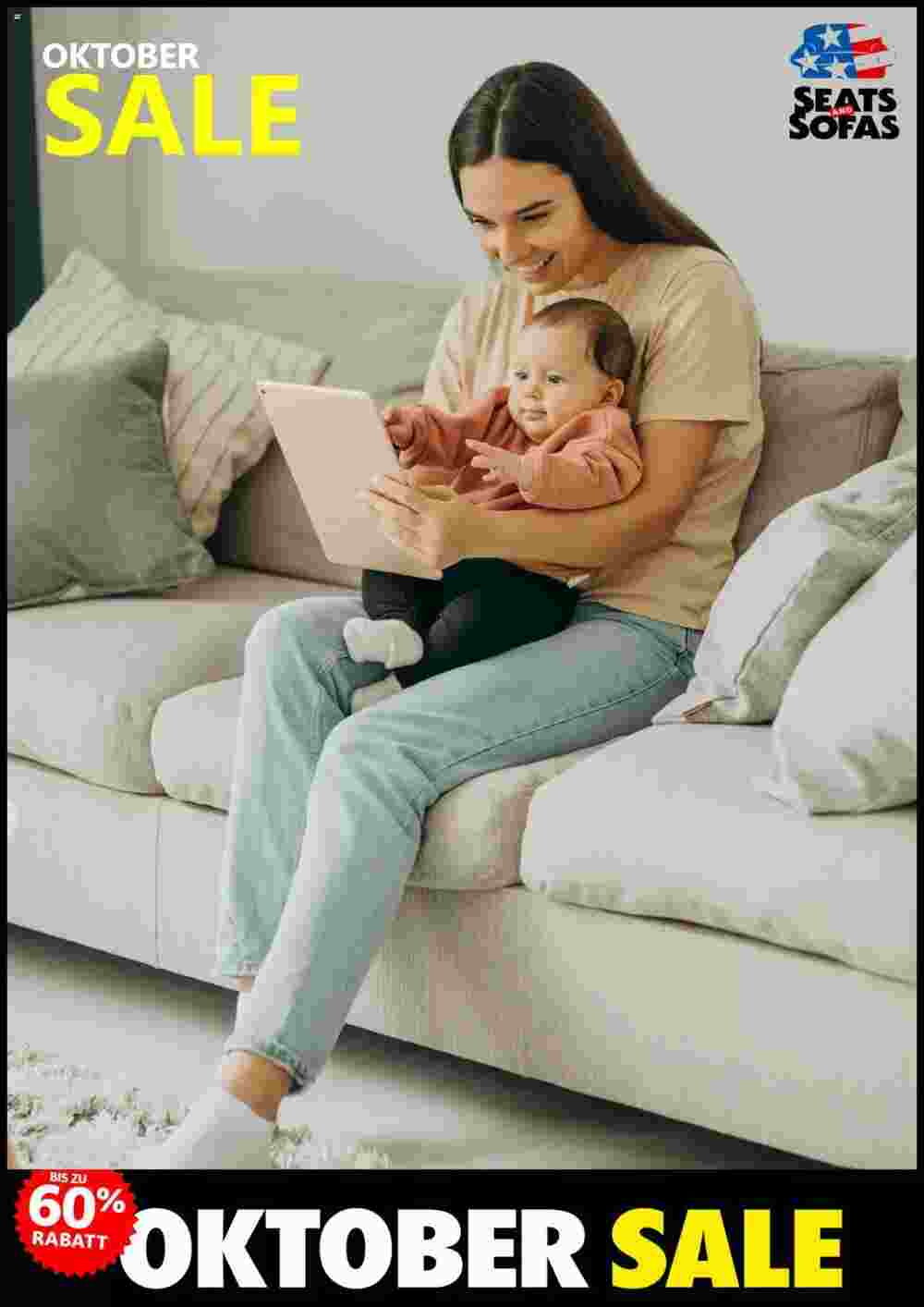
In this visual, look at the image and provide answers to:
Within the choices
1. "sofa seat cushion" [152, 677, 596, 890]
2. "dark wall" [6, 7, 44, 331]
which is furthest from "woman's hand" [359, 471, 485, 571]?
"dark wall" [6, 7, 44, 331]

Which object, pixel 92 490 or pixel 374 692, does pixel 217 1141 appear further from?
pixel 92 490

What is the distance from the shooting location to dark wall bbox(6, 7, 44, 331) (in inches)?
141

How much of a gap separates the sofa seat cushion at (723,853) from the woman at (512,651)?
135mm

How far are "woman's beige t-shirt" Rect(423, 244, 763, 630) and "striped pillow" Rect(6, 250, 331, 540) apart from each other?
63 centimetres

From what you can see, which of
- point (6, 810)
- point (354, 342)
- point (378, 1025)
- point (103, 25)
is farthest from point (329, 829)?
point (103, 25)

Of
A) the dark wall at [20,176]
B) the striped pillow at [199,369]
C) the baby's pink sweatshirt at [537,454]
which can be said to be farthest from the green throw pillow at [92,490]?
the dark wall at [20,176]

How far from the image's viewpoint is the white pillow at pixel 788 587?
5.96 feet

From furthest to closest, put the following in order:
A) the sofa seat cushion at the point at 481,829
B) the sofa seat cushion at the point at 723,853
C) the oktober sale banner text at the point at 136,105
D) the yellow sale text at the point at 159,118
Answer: the oktober sale banner text at the point at 136,105 → the yellow sale text at the point at 159,118 → the sofa seat cushion at the point at 481,829 → the sofa seat cushion at the point at 723,853

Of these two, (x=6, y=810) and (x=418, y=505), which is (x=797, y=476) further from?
(x=6, y=810)

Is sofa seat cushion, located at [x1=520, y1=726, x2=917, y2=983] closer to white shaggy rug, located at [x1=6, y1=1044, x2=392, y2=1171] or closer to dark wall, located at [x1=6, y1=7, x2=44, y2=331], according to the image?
white shaggy rug, located at [x1=6, y1=1044, x2=392, y2=1171]

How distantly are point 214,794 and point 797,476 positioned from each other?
2.71ft

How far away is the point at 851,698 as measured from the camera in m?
1.62

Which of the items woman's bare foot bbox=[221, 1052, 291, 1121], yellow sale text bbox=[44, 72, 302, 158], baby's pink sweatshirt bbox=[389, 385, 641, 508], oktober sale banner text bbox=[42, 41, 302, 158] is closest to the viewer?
woman's bare foot bbox=[221, 1052, 291, 1121]

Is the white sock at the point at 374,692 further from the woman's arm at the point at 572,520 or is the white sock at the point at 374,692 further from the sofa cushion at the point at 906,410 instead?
the sofa cushion at the point at 906,410
